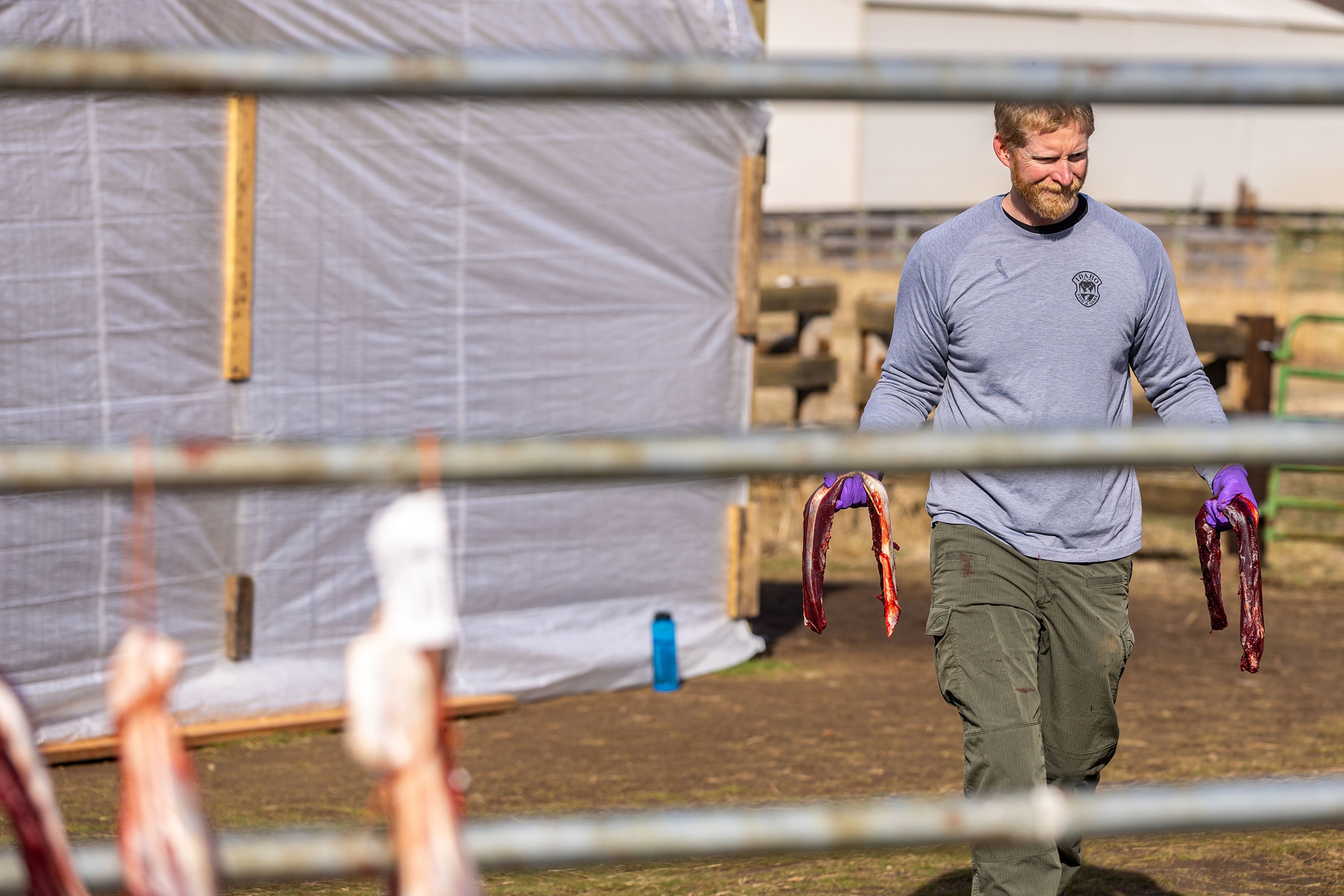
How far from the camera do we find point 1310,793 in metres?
1.25

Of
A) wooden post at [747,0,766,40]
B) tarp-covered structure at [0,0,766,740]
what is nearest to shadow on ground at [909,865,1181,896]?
tarp-covered structure at [0,0,766,740]

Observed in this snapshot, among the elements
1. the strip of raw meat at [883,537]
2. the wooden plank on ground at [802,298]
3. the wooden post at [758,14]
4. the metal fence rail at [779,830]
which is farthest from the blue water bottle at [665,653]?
the metal fence rail at [779,830]

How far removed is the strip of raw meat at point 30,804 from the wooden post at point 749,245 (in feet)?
19.7

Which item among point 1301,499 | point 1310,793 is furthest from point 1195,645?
point 1310,793

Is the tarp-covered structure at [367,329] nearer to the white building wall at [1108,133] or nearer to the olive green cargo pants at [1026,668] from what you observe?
the olive green cargo pants at [1026,668]

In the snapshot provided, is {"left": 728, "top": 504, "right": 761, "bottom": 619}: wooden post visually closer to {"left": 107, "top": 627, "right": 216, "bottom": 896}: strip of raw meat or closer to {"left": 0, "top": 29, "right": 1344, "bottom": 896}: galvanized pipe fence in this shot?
{"left": 0, "top": 29, "right": 1344, "bottom": 896}: galvanized pipe fence

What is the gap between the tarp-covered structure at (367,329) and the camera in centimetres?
548

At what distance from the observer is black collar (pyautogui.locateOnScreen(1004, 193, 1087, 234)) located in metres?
3.13

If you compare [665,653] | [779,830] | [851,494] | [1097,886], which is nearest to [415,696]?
[779,830]

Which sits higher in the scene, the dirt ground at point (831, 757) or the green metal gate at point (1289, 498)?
the green metal gate at point (1289, 498)

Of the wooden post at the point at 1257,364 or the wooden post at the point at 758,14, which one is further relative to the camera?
the wooden post at the point at 1257,364

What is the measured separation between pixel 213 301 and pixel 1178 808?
206 inches

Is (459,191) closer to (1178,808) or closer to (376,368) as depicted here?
(376,368)

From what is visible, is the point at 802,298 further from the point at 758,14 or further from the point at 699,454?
the point at 699,454
